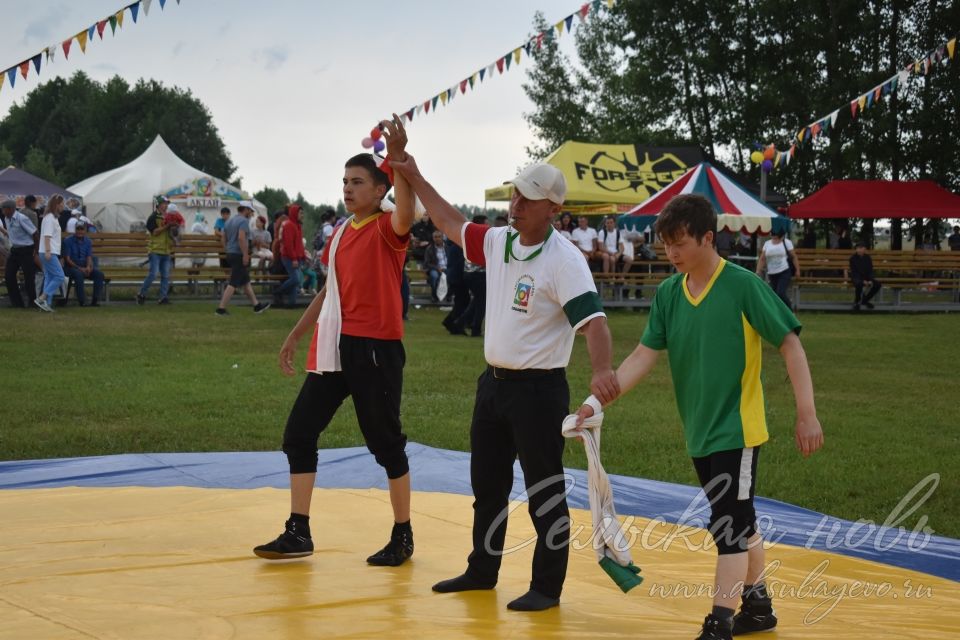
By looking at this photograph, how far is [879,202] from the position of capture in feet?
102

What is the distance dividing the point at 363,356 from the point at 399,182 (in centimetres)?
74

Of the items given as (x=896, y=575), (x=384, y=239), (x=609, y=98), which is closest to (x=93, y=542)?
(x=384, y=239)

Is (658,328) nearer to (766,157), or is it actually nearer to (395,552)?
(395,552)

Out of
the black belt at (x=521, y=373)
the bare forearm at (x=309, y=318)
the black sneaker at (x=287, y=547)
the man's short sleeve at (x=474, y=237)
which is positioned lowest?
the black sneaker at (x=287, y=547)

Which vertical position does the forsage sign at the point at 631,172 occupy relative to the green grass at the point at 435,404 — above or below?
above

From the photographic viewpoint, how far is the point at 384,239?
4.79 m

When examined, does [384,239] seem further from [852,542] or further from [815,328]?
[815,328]

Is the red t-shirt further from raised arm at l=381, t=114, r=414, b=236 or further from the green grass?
the green grass

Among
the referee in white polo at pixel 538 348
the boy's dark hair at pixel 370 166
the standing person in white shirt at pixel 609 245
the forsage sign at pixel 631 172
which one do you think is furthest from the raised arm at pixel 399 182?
the forsage sign at pixel 631 172

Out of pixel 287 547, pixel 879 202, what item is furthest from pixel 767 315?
pixel 879 202

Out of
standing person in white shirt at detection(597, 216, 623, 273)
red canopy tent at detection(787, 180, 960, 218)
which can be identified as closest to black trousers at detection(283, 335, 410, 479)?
standing person in white shirt at detection(597, 216, 623, 273)

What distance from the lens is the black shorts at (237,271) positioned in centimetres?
1856

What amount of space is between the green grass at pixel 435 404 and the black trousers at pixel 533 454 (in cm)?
268

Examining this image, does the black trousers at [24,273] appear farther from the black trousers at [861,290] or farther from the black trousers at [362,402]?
the black trousers at [861,290]
